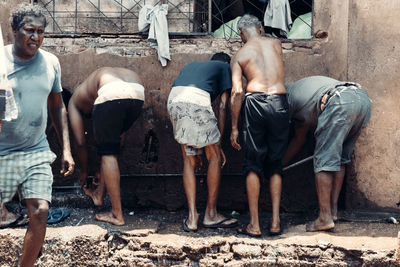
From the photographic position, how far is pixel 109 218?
5.05m

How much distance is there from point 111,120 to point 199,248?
1413mm

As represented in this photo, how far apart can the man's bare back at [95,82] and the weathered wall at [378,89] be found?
2205mm

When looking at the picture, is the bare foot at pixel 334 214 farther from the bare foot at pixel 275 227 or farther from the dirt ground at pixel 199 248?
the bare foot at pixel 275 227

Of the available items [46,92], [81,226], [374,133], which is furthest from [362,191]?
[46,92]

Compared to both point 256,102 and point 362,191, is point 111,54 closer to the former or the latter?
point 256,102

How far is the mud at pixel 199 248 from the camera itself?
14.8 feet

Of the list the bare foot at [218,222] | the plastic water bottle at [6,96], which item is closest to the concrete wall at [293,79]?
the bare foot at [218,222]

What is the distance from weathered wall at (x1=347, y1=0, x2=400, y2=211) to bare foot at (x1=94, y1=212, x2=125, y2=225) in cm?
236

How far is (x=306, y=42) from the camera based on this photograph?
571 centimetres

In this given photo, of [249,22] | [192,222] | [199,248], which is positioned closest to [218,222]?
[192,222]

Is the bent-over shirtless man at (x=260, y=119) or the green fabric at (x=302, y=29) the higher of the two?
the green fabric at (x=302, y=29)

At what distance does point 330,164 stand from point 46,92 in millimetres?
2488

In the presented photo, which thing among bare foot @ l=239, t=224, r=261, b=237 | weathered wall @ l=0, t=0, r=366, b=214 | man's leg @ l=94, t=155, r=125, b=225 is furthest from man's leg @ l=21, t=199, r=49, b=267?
weathered wall @ l=0, t=0, r=366, b=214

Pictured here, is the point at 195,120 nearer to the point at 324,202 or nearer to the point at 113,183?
the point at 113,183
